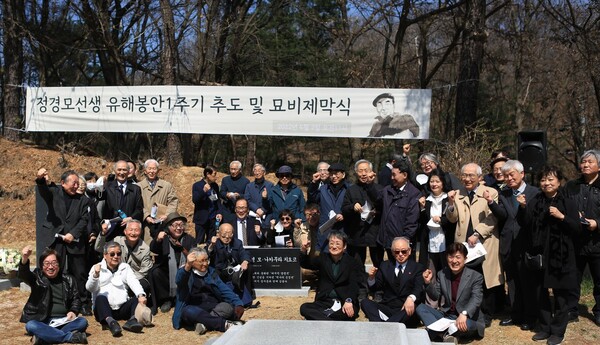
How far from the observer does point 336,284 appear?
6598 mm

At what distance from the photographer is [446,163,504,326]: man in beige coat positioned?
21.6 ft

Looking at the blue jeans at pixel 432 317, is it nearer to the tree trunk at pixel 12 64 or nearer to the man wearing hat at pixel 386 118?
the man wearing hat at pixel 386 118

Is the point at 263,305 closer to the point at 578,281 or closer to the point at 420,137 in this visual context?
the point at 578,281

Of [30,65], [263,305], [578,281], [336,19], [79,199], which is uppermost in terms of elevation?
[336,19]

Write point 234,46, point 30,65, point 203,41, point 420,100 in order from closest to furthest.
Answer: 1. point 420,100
2. point 203,41
3. point 234,46
4. point 30,65

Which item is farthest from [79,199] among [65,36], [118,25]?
[65,36]

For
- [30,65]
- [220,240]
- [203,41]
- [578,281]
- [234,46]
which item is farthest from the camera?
[30,65]

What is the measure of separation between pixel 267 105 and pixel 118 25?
29.2ft

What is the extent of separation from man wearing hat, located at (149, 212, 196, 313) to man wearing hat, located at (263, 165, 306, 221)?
4.29 ft

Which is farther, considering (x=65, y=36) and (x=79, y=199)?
(x=65, y=36)

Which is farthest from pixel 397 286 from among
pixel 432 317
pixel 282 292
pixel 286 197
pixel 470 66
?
pixel 470 66

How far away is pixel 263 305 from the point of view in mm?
7578

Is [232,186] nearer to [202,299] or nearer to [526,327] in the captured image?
[202,299]

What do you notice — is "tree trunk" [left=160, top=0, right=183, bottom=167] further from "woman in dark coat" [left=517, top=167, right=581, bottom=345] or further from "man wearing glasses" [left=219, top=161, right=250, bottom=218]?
"woman in dark coat" [left=517, top=167, right=581, bottom=345]
